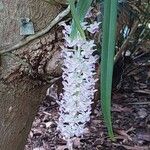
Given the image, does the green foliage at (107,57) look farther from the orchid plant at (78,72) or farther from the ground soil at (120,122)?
the ground soil at (120,122)

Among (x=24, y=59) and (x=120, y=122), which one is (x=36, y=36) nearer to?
(x=24, y=59)

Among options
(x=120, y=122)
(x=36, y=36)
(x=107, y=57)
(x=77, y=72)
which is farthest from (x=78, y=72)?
(x=120, y=122)

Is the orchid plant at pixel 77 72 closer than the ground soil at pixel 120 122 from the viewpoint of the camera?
Yes

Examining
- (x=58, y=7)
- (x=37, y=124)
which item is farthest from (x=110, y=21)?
(x=37, y=124)

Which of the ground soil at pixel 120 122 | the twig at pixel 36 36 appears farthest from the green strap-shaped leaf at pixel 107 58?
the ground soil at pixel 120 122

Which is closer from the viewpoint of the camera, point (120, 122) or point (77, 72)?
point (77, 72)

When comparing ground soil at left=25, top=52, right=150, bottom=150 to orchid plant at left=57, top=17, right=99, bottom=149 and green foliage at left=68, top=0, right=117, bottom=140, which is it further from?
green foliage at left=68, top=0, right=117, bottom=140

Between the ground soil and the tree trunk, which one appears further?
the ground soil

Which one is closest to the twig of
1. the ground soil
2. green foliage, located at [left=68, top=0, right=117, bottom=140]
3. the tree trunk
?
the tree trunk

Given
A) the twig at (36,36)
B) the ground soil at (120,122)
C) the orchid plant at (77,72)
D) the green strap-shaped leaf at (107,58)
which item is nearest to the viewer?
the green strap-shaped leaf at (107,58)
